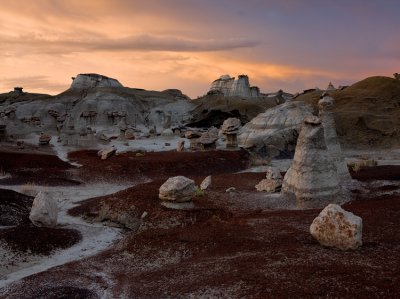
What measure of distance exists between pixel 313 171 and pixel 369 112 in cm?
4213

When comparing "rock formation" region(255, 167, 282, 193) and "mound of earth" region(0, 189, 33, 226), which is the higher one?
"rock formation" region(255, 167, 282, 193)

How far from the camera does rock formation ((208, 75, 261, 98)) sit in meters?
127

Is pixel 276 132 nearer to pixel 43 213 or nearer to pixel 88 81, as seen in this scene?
pixel 43 213

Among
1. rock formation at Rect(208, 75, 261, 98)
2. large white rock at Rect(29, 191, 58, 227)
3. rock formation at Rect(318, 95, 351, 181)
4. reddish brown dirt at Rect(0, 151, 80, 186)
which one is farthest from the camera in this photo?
rock formation at Rect(208, 75, 261, 98)

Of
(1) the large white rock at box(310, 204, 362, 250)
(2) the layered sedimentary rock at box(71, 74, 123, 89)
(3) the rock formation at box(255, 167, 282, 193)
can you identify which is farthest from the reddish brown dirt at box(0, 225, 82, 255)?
(2) the layered sedimentary rock at box(71, 74, 123, 89)

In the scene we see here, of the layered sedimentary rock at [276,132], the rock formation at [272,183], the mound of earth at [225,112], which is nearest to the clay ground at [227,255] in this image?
the rock formation at [272,183]

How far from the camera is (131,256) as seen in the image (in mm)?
17359

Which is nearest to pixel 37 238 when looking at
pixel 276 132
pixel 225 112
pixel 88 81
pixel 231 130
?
pixel 231 130

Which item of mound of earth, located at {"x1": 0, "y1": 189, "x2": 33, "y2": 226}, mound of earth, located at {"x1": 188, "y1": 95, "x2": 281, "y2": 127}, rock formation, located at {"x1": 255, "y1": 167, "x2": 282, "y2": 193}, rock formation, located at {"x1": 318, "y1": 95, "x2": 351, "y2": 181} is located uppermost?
mound of earth, located at {"x1": 188, "y1": 95, "x2": 281, "y2": 127}

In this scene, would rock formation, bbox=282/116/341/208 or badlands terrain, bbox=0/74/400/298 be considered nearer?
badlands terrain, bbox=0/74/400/298

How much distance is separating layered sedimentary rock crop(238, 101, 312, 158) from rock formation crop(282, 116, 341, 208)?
2336cm

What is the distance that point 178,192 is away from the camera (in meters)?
22.1

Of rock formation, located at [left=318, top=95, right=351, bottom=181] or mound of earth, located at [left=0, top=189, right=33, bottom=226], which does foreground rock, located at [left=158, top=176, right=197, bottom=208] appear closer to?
mound of earth, located at [left=0, top=189, right=33, bottom=226]

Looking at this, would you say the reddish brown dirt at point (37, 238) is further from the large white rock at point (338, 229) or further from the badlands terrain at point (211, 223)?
the large white rock at point (338, 229)
